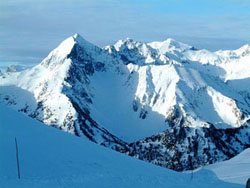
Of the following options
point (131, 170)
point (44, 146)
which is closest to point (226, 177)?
point (131, 170)

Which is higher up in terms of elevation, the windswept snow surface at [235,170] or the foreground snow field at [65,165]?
the foreground snow field at [65,165]

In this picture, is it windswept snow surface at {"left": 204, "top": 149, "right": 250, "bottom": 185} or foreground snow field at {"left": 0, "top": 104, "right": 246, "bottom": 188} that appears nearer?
foreground snow field at {"left": 0, "top": 104, "right": 246, "bottom": 188}

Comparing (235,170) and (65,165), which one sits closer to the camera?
(65,165)

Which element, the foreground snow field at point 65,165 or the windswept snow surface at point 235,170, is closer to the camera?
the foreground snow field at point 65,165

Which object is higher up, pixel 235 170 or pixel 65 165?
pixel 65 165
